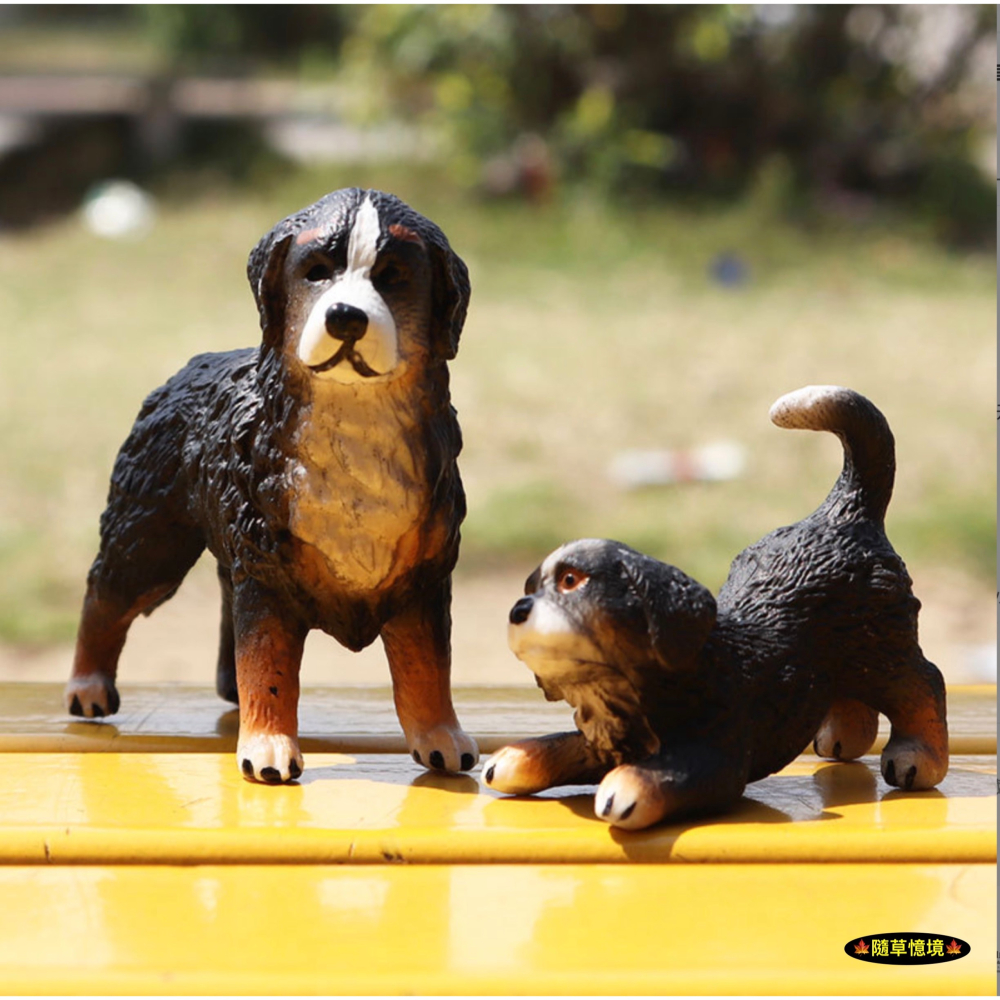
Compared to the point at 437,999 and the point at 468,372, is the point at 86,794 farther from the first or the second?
the point at 468,372

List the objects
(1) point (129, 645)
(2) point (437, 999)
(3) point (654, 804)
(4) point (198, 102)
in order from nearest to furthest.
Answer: (2) point (437, 999) → (3) point (654, 804) → (1) point (129, 645) → (4) point (198, 102)

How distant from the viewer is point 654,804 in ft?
4.83

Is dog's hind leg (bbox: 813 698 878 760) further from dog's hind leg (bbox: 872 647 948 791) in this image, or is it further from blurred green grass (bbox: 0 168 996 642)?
blurred green grass (bbox: 0 168 996 642)

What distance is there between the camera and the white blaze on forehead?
1512mm

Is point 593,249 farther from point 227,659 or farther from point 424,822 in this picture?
point 424,822

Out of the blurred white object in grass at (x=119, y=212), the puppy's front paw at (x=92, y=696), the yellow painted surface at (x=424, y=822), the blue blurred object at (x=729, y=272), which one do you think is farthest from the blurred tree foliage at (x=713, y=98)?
the yellow painted surface at (x=424, y=822)

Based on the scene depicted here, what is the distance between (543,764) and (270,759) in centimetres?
31

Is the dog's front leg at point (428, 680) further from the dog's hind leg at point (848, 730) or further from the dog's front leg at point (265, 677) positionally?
the dog's hind leg at point (848, 730)

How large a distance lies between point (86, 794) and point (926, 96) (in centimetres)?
660

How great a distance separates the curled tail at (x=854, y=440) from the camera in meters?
1.63

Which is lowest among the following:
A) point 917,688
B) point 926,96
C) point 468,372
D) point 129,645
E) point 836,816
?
point 836,816

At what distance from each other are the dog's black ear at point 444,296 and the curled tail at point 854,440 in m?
0.37

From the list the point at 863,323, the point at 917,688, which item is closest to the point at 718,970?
the point at 917,688

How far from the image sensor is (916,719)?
1646mm
